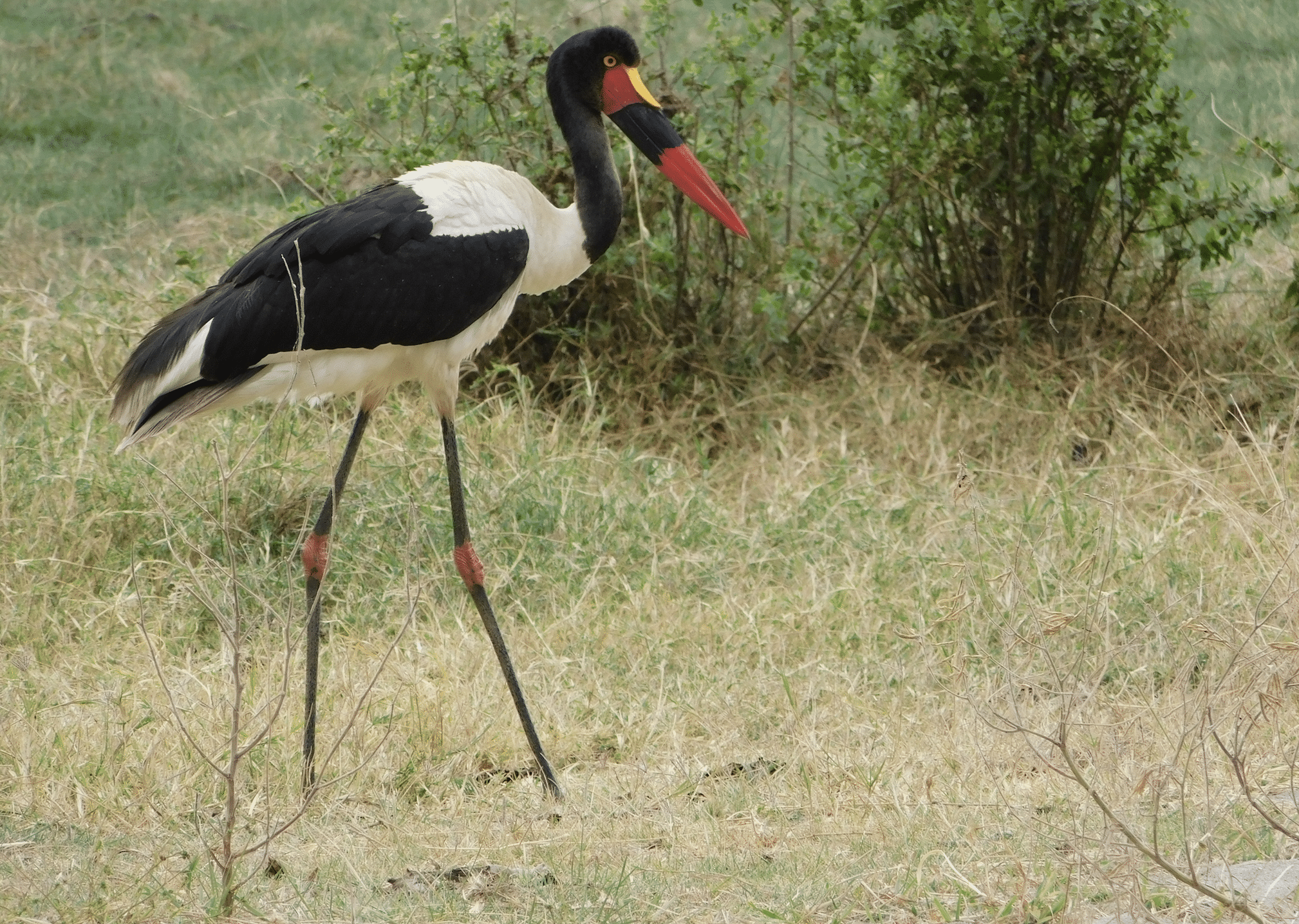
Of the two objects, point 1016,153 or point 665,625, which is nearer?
point 665,625

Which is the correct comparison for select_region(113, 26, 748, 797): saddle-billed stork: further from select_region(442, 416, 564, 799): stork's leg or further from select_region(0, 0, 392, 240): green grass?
select_region(0, 0, 392, 240): green grass

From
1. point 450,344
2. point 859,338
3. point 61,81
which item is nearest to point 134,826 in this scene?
point 450,344

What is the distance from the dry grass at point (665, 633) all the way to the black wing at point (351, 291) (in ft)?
0.72

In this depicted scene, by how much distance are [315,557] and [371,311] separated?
1.87 feet

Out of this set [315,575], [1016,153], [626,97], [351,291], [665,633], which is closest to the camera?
[351,291]

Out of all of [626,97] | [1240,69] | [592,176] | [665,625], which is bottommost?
[665,625]

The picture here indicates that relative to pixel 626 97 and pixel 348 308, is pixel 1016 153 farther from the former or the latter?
pixel 348 308

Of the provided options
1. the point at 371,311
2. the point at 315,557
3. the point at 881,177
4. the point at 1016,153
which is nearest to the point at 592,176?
the point at 371,311

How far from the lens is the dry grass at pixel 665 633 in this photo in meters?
2.66

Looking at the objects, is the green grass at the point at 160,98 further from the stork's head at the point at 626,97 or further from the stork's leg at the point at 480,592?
the stork's leg at the point at 480,592

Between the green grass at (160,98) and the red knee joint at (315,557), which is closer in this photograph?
the red knee joint at (315,557)

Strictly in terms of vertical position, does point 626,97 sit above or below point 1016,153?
above

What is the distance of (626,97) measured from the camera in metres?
3.75

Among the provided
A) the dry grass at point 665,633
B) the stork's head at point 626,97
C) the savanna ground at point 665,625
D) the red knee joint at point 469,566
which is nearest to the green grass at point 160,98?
the savanna ground at point 665,625
